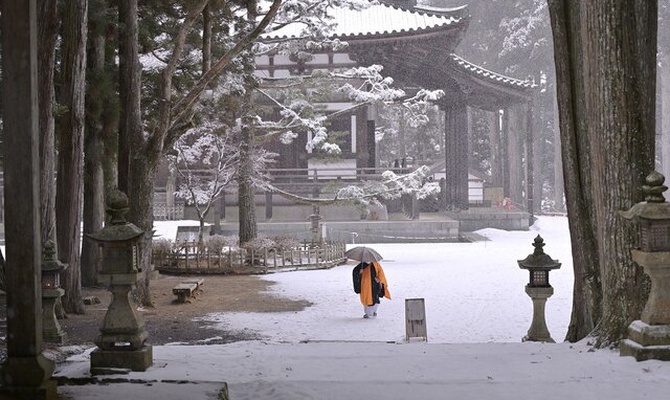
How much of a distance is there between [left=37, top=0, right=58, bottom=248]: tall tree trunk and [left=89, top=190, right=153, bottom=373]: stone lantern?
437 cm

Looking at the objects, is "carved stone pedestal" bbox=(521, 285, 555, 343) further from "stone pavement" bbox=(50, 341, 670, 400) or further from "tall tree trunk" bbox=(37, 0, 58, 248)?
"tall tree trunk" bbox=(37, 0, 58, 248)

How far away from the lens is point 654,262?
5.22m

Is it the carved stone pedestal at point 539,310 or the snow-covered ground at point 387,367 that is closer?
the snow-covered ground at point 387,367


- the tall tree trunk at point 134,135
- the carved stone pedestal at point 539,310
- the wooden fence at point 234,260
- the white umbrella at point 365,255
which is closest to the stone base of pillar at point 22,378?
the carved stone pedestal at point 539,310

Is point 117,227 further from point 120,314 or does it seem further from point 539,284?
point 539,284

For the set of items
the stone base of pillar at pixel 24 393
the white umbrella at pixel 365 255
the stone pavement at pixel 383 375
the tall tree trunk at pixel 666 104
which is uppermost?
the tall tree trunk at pixel 666 104

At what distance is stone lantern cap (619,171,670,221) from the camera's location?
521cm

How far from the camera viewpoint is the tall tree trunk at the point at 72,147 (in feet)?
33.1

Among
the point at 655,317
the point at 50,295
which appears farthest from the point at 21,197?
the point at 50,295

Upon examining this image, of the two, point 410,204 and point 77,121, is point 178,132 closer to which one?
point 77,121

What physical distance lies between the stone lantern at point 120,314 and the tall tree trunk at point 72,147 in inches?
220

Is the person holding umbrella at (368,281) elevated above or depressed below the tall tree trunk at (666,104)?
below

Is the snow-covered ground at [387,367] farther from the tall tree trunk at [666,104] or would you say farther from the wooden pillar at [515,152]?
the tall tree trunk at [666,104]

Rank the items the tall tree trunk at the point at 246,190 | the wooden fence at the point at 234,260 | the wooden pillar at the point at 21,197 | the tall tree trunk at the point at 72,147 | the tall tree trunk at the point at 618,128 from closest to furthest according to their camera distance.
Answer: the wooden pillar at the point at 21,197
the tall tree trunk at the point at 618,128
the tall tree trunk at the point at 72,147
the wooden fence at the point at 234,260
the tall tree trunk at the point at 246,190
